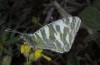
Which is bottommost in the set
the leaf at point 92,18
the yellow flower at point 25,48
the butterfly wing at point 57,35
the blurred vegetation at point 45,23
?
the blurred vegetation at point 45,23

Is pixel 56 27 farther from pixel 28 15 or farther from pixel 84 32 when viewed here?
pixel 28 15

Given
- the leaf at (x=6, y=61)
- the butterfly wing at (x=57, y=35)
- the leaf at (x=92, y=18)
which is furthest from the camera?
the leaf at (x=92, y=18)

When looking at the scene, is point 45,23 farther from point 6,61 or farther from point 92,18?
point 6,61

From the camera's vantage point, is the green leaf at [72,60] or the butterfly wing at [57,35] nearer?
the butterfly wing at [57,35]

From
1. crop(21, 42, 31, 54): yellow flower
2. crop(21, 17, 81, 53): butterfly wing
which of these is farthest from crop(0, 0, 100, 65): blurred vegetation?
crop(21, 17, 81, 53): butterfly wing

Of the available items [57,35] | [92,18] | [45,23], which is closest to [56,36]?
[57,35]

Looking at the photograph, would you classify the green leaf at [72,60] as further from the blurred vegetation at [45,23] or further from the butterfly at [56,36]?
the butterfly at [56,36]

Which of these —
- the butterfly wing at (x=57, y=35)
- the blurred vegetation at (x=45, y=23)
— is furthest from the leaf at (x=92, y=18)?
the butterfly wing at (x=57, y=35)
